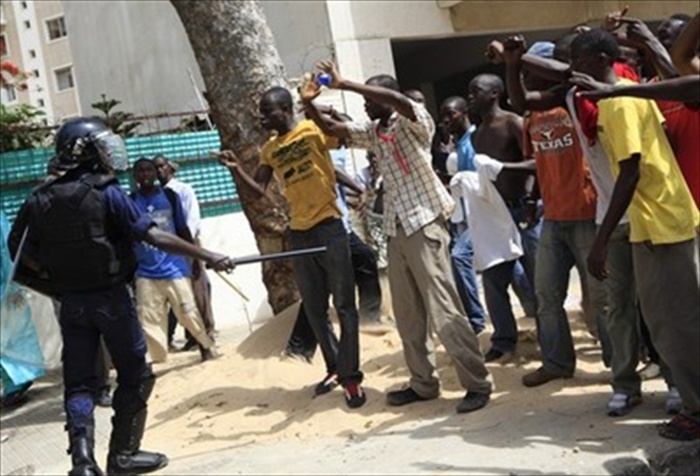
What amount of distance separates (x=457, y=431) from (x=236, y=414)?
1.76 m

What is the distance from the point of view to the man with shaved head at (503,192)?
5.94 m

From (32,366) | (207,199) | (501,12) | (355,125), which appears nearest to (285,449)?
(355,125)

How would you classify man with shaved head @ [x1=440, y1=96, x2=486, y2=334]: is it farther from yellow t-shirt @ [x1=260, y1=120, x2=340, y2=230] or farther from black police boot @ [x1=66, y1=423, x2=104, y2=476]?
black police boot @ [x1=66, y1=423, x2=104, y2=476]

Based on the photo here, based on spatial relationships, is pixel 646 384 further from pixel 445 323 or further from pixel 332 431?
pixel 332 431

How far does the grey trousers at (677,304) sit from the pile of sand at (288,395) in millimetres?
1049

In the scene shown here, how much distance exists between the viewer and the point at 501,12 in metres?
12.5

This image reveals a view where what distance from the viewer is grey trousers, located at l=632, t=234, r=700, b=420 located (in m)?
4.12

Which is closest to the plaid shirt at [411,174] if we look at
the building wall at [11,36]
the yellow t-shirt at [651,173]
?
the yellow t-shirt at [651,173]

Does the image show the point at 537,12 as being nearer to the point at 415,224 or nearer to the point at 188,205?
the point at 188,205

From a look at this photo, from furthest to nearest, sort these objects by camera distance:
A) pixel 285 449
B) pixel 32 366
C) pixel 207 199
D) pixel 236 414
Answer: pixel 207 199, pixel 32 366, pixel 236 414, pixel 285 449

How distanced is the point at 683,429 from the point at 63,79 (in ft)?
141

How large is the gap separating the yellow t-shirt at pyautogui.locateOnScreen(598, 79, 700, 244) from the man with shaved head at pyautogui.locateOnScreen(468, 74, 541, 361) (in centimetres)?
172

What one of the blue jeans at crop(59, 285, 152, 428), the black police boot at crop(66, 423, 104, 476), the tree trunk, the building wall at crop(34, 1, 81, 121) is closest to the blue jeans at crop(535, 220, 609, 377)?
the blue jeans at crop(59, 285, 152, 428)

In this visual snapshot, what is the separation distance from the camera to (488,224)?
612cm
